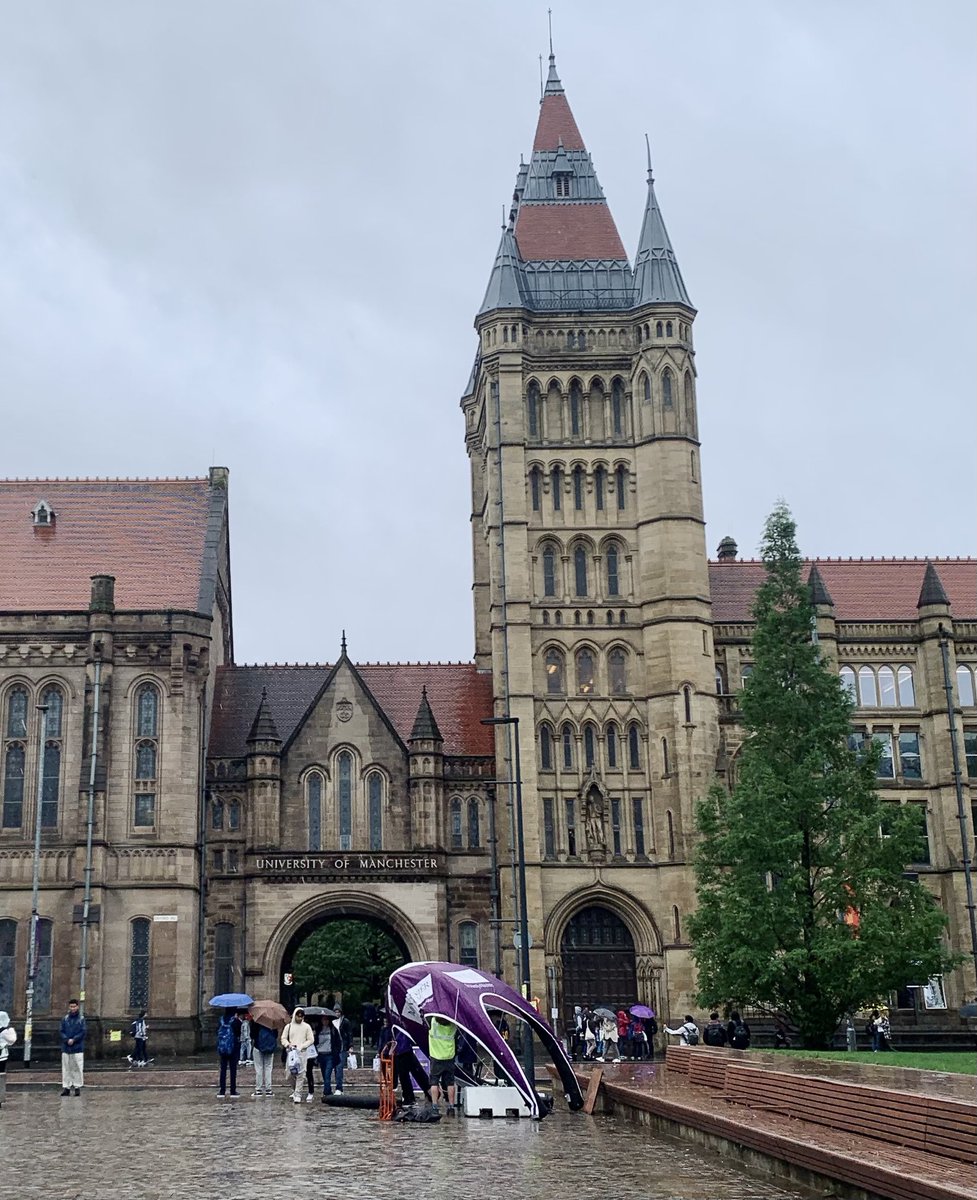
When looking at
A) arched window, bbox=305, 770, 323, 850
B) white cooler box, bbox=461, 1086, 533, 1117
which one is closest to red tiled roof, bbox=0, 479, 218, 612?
arched window, bbox=305, 770, 323, 850

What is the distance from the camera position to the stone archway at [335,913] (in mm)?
55438

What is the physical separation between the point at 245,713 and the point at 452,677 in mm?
8489

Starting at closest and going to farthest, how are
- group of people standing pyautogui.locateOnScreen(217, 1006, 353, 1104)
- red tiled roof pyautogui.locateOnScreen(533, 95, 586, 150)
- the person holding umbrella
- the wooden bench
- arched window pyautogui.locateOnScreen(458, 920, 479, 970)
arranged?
1. the wooden bench
2. group of people standing pyautogui.locateOnScreen(217, 1006, 353, 1104)
3. the person holding umbrella
4. arched window pyautogui.locateOnScreen(458, 920, 479, 970)
5. red tiled roof pyautogui.locateOnScreen(533, 95, 586, 150)

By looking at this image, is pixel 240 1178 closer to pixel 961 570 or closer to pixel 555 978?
pixel 555 978

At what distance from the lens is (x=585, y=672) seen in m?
59.3

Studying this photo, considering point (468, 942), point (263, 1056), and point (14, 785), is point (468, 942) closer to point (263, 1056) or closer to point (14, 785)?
point (14, 785)

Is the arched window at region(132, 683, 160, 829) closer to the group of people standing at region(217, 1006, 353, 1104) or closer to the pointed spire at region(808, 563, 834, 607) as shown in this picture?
the group of people standing at region(217, 1006, 353, 1104)

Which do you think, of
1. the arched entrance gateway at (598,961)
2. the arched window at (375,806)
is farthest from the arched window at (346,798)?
the arched entrance gateway at (598,961)

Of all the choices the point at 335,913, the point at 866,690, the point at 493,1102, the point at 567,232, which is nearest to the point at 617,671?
the point at 866,690

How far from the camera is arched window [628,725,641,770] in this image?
58.3 m

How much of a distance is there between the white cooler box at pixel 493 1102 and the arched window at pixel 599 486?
1403 inches

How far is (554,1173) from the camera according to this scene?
61.7ft

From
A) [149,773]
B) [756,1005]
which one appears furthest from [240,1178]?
[149,773]

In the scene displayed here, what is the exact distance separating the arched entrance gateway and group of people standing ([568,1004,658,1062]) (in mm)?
1460
